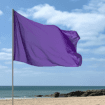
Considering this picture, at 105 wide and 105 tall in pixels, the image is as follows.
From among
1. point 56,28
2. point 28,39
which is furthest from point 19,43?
point 56,28

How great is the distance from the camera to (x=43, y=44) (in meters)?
11.1

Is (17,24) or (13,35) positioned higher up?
(17,24)

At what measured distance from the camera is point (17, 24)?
10.4m

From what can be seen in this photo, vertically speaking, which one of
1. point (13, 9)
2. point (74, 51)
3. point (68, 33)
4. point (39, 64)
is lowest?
point (39, 64)

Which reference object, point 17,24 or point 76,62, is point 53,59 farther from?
point 17,24

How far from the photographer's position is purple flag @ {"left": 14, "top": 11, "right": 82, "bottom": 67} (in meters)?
10.4

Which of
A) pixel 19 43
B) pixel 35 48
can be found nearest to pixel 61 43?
pixel 35 48

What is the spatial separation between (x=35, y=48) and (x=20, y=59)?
42.0 inches

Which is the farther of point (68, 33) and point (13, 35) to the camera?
point (68, 33)

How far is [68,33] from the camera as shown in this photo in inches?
457

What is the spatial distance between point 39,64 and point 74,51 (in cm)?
206

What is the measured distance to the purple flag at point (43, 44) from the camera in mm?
10352

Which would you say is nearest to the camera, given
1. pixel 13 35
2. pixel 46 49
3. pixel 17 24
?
pixel 13 35

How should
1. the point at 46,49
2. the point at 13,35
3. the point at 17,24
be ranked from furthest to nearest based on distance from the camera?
1. the point at 46,49
2. the point at 17,24
3. the point at 13,35
